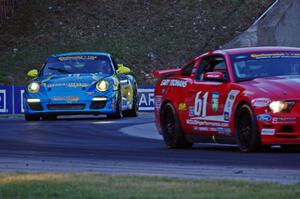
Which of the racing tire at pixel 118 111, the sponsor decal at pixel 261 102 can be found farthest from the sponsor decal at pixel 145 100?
the sponsor decal at pixel 261 102

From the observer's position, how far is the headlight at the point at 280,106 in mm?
13078

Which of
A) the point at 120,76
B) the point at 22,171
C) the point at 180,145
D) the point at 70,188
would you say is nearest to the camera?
Result: the point at 70,188

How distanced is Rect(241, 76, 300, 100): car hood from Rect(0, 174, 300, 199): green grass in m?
3.43

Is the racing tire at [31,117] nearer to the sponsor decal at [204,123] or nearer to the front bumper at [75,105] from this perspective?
the front bumper at [75,105]

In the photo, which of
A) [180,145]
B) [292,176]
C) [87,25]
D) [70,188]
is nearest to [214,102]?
[180,145]

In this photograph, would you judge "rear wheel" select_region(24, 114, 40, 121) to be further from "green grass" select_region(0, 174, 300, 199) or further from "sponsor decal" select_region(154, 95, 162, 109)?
"green grass" select_region(0, 174, 300, 199)

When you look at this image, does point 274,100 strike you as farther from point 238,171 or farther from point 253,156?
point 238,171

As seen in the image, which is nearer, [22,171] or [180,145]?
[22,171]

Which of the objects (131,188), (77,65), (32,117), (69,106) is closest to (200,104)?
(131,188)

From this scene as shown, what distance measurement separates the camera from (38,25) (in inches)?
1585

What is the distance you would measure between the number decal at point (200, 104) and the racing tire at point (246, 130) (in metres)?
0.88

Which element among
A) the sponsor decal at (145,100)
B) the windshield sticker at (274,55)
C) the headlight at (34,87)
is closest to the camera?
the windshield sticker at (274,55)

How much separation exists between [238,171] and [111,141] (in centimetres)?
597

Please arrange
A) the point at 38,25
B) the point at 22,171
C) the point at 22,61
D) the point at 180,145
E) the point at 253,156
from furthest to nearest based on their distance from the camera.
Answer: the point at 38,25 < the point at 22,61 < the point at 180,145 < the point at 253,156 < the point at 22,171
